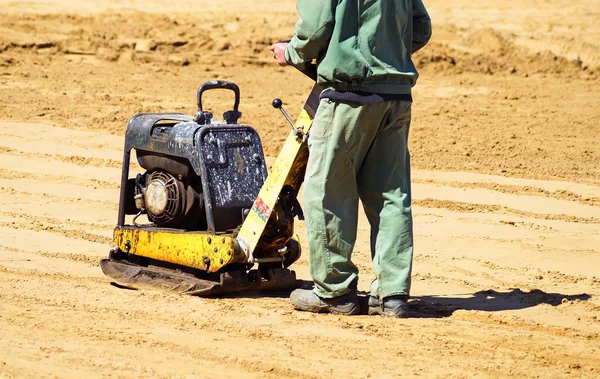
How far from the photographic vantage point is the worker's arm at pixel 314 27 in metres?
5.28

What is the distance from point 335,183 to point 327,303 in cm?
65

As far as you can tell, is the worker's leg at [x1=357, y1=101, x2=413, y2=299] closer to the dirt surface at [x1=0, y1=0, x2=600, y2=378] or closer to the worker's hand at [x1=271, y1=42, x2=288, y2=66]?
the dirt surface at [x1=0, y1=0, x2=600, y2=378]

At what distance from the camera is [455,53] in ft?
48.0

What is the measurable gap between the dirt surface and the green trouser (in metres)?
0.25

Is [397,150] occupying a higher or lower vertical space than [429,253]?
higher

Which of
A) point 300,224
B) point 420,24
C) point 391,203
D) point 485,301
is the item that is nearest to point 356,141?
point 391,203

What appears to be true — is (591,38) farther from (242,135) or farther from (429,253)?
(242,135)

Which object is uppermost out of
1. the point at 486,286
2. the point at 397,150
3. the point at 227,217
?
the point at 397,150

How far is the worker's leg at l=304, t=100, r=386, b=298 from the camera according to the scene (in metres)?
5.42

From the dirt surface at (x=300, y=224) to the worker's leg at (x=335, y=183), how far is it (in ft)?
0.93

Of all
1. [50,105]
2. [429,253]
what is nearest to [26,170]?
[50,105]

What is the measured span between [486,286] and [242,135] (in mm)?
1725

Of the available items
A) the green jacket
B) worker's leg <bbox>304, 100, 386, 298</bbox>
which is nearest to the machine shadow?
worker's leg <bbox>304, 100, 386, 298</bbox>

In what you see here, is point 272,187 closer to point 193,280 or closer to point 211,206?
point 211,206
